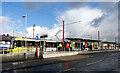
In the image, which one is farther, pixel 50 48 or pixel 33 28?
pixel 33 28

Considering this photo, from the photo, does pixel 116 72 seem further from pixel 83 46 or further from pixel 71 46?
pixel 83 46

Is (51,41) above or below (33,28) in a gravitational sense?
below

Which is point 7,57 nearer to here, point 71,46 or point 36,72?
point 36,72

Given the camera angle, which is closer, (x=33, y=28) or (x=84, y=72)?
(x=84, y=72)

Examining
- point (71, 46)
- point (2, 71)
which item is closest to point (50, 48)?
point (71, 46)

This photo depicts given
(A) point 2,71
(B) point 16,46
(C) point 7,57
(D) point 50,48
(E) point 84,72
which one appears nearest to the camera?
(E) point 84,72

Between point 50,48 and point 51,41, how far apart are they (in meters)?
1.82

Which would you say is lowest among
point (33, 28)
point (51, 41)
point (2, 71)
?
point (2, 71)

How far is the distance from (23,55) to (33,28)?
22.7m

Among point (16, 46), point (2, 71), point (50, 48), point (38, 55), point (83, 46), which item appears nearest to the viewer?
point (2, 71)

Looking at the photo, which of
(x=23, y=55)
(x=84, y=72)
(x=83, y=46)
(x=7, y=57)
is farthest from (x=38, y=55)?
(x=83, y=46)

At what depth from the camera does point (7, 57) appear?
1622cm

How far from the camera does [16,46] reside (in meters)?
25.1

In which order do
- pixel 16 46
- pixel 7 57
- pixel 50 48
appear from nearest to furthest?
1. pixel 7 57
2. pixel 16 46
3. pixel 50 48
